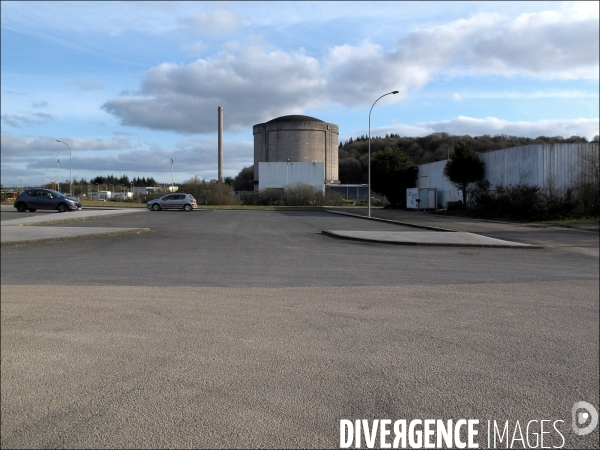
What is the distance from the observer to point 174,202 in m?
38.9

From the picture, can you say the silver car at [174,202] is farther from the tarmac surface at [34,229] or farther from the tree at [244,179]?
the tree at [244,179]

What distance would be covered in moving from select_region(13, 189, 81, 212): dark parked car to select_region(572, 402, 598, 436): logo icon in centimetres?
561

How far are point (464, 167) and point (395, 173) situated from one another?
43.5 ft

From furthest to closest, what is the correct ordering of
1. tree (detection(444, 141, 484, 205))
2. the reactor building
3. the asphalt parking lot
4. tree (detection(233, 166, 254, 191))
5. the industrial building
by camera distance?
1. tree (detection(233, 166, 254, 191))
2. the reactor building
3. tree (detection(444, 141, 484, 205))
4. the industrial building
5. the asphalt parking lot

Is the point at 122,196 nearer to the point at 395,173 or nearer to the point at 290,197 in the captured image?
the point at 290,197

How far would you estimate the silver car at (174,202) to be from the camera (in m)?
38.6

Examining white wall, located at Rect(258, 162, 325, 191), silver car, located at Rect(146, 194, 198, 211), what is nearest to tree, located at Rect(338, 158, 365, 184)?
white wall, located at Rect(258, 162, 325, 191)

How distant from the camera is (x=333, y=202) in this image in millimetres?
56750

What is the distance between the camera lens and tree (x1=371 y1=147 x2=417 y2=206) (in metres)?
48.6

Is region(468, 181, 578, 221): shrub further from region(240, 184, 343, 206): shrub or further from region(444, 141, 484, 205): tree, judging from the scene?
region(240, 184, 343, 206): shrub

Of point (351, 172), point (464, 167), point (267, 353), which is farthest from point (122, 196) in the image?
point (351, 172)

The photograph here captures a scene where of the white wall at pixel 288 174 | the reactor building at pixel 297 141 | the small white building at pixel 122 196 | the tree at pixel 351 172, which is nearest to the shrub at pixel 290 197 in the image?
the white wall at pixel 288 174

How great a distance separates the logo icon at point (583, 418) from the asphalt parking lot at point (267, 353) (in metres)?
0.07

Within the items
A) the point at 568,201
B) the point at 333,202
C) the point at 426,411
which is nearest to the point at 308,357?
the point at 426,411
